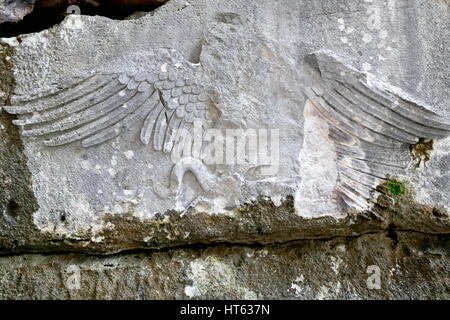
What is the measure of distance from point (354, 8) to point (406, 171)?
21.5 inches

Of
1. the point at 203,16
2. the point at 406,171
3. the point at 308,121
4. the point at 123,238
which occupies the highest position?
the point at 203,16

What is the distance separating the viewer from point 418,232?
2.03 metres

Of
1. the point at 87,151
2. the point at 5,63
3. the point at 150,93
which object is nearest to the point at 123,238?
the point at 87,151

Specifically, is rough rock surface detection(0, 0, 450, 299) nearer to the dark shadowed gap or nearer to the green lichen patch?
the green lichen patch

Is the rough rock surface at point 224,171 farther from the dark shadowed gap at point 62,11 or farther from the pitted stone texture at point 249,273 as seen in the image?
the dark shadowed gap at point 62,11

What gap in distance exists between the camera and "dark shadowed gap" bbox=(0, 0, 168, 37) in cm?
218

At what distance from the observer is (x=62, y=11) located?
2217mm

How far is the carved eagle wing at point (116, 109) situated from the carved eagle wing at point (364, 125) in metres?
0.38

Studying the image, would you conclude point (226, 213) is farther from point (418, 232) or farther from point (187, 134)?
point (418, 232)

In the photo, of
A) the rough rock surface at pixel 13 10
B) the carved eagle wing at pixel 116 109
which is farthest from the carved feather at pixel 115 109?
the rough rock surface at pixel 13 10

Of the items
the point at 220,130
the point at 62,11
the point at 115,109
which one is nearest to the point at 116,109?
the point at 115,109

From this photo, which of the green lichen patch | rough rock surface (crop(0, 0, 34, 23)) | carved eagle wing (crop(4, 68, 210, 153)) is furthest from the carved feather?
the green lichen patch

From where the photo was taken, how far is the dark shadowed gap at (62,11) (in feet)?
7.15

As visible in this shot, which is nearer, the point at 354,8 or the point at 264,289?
the point at 264,289
